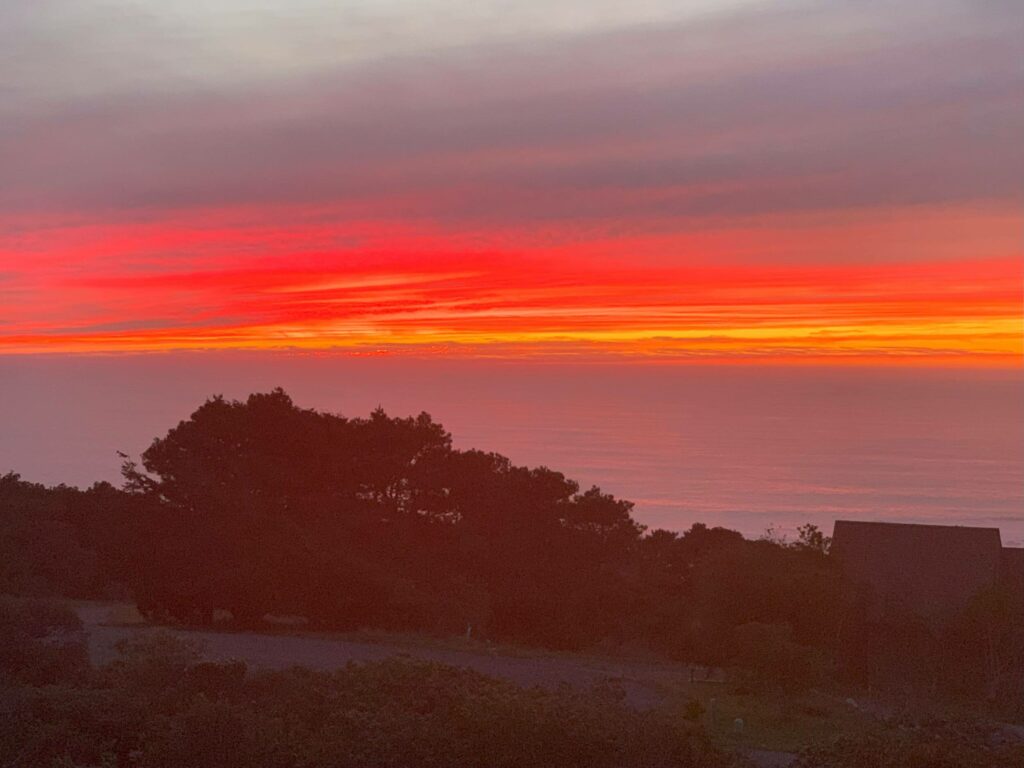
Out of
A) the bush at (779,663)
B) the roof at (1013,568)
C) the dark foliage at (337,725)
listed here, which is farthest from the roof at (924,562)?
the dark foliage at (337,725)

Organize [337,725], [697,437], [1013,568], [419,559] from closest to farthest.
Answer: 1. [337,725]
2. [1013,568]
3. [419,559]
4. [697,437]

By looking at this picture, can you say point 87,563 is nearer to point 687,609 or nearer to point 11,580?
point 11,580

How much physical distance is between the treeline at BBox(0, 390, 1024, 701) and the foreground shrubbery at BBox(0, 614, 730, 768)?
700 centimetres

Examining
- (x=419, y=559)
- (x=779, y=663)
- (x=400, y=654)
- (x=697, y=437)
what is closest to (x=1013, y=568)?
(x=779, y=663)

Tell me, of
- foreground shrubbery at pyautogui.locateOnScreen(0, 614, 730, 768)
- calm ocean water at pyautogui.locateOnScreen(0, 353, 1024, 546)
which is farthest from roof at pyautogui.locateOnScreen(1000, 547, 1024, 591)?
calm ocean water at pyautogui.locateOnScreen(0, 353, 1024, 546)

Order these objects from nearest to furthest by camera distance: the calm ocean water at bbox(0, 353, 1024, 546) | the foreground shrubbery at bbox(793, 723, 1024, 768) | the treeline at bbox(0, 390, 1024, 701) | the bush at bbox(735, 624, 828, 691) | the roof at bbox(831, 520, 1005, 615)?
the foreground shrubbery at bbox(793, 723, 1024, 768)
the bush at bbox(735, 624, 828, 691)
the treeline at bbox(0, 390, 1024, 701)
the roof at bbox(831, 520, 1005, 615)
the calm ocean water at bbox(0, 353, 1024, 546)

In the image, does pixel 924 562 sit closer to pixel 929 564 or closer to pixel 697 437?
pixel 929 564

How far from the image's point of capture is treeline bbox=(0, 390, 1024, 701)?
1542 cm

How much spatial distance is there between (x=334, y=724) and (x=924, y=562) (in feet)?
39.2

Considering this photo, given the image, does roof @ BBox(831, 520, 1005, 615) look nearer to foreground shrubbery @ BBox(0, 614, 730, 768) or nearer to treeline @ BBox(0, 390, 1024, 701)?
treeline @ BBox(0, 390, 1024, 701)

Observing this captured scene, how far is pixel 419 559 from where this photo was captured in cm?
1795

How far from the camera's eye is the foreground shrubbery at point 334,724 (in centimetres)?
705

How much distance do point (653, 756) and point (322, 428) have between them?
1236 cm

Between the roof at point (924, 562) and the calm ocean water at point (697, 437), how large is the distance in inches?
1064
